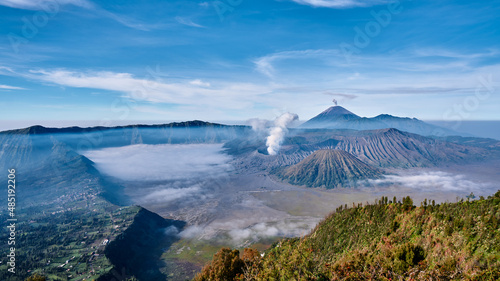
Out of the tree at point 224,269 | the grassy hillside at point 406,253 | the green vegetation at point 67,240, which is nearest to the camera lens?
the grassy hillside at point 406,253

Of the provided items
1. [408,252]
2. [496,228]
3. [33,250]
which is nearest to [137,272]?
[33,250]

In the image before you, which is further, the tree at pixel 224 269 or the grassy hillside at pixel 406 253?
the tree at pixel 224 269

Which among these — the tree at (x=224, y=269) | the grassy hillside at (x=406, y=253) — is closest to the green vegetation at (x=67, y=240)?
the tree at (x=224, y=269)

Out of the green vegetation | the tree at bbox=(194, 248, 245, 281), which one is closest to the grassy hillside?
the tree at bbox=(194, 248, 245, 281)

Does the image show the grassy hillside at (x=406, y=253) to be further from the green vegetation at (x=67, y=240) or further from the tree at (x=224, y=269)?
the green vegetation at (x=67, y=240)

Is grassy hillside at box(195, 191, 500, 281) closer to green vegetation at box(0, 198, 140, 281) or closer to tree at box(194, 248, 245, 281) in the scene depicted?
tree at box(194, 248, 245, 281)

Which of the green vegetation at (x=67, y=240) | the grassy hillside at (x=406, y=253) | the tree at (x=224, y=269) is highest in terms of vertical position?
the grassy hillside at (x=406, y=253)

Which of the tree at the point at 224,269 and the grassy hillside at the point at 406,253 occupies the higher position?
the grassy hillside at the point at 406,253

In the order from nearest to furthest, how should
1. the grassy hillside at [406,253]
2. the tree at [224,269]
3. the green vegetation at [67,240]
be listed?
the grassy hillside at [406,253]
the tree at [224,269]
the green vegetation at [67,240]

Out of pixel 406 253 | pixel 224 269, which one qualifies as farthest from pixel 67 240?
pixel 406 253
